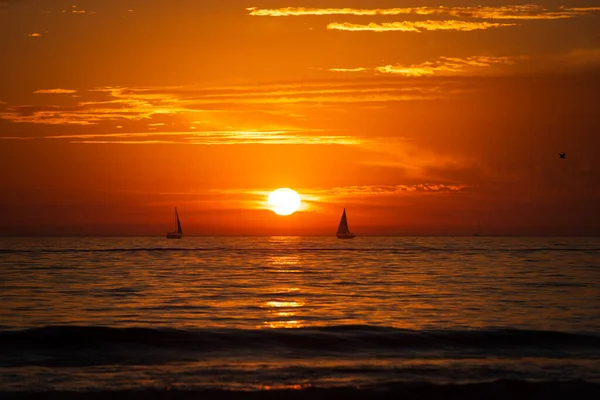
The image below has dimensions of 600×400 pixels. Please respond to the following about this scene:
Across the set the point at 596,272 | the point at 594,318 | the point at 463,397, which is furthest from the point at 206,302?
the point at 596,272

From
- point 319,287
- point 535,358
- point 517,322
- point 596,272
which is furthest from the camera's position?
point 596,272

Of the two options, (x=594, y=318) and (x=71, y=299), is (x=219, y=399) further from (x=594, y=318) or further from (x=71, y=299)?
(x=71, y=299)

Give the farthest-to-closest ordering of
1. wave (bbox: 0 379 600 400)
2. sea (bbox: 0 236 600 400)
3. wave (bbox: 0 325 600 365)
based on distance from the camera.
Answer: wave (bbox: 0 325 600 365) → sea (bbox: 0 236 600 400) → wave (bbox: 0 379 600 400)

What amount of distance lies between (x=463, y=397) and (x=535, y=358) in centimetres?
778

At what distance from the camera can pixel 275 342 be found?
101 feet

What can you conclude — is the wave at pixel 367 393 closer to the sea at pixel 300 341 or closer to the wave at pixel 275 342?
the sea at pixel 300 341

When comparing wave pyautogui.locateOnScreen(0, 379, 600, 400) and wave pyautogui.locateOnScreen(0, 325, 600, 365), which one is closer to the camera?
wave pyautogui.locateOnScreen(0, 379, 600, 400)

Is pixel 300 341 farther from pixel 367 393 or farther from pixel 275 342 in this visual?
pixel 367 393

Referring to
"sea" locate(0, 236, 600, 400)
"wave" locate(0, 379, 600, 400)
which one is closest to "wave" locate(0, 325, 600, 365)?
"sea" locate(0, 236, 600, 400)

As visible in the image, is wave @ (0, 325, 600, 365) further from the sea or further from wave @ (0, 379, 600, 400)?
wave @ (0, 379, 600, 400)

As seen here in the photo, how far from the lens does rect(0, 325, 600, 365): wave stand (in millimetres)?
28203

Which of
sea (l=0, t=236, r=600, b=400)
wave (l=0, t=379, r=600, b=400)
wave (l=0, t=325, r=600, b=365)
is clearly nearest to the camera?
wave (l=0, t=379, r=600, b=400)

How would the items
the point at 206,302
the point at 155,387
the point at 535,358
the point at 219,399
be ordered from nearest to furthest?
the point at 219,399 < the point at 155,387 < the point at 535,358 < the point at 206,302

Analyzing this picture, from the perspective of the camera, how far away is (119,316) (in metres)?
37.7
